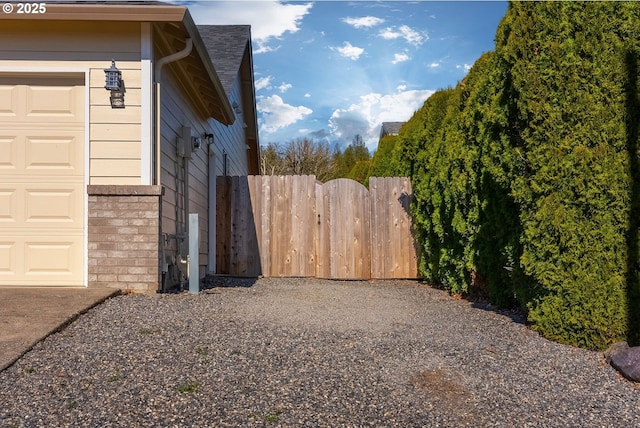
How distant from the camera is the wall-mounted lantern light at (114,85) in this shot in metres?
5.62

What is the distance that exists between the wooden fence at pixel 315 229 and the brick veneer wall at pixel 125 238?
393cm

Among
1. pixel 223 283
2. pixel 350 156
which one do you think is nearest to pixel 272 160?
pixel 350 156

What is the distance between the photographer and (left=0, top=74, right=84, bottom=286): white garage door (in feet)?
19.1

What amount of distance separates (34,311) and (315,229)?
574cm

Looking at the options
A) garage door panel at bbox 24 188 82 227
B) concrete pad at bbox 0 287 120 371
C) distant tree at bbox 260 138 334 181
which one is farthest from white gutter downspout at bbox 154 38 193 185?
distant tree at bbox 260 138 334 181

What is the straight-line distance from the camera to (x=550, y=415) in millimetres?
2939

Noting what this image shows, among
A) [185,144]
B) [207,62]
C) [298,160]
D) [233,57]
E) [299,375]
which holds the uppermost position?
[298,160]

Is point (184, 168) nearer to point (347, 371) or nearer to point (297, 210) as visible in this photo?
point (297, 210)

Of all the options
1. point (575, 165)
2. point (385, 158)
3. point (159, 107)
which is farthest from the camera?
point (385, 158)

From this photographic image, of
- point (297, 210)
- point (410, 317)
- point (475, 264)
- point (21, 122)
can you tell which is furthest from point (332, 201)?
point (21, 122)

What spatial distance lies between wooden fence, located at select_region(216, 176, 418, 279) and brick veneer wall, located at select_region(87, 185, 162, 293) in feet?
12.9

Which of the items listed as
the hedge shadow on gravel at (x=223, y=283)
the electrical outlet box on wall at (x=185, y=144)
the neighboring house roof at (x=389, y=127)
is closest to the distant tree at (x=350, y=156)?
the neighboring house roof at (x=389, y=127)

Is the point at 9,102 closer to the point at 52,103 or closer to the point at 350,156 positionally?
the point at 52,103

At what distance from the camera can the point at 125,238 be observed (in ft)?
18.8
